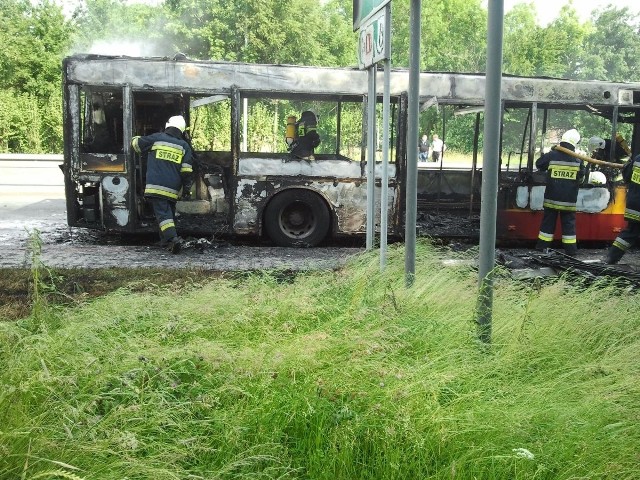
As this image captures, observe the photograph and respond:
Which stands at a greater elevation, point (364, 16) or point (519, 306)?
point (364, 16)

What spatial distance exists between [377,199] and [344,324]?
5.36 metres

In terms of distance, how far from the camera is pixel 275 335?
416 centimetres

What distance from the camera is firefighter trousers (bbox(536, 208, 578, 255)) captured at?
909cm

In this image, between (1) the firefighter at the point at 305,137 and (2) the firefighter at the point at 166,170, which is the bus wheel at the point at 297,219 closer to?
(1) the firefighter at the point at 305,137

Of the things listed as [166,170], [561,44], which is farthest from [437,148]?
[561,44]

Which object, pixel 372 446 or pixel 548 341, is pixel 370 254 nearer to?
pixel 548 341

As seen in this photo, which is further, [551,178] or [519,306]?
[551,178]

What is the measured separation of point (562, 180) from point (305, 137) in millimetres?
3588

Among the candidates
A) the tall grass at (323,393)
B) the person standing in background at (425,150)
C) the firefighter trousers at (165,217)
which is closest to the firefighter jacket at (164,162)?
the firefighter trousers at (165,217)

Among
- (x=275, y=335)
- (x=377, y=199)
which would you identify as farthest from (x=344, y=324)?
(x=377, y=199)

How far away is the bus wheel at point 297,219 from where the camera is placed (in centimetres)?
961

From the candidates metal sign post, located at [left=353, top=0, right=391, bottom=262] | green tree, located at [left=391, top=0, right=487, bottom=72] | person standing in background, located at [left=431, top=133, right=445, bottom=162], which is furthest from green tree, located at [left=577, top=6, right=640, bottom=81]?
metal sign post, located at [left=353, top=0, right=391, bottom=262]

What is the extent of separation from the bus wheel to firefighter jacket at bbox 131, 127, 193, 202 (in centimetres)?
139

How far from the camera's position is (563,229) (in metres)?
9.22
